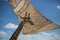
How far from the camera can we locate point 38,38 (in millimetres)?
5543

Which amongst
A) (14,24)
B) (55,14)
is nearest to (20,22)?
(14,24)

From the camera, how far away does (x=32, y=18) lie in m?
5.59

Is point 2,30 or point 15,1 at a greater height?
point 15,1

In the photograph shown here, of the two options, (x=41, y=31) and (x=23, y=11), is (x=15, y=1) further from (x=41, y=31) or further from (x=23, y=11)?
(x=41, y=31)

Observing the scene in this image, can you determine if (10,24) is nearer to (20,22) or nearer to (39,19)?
(20,22)

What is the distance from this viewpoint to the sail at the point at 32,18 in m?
5.55

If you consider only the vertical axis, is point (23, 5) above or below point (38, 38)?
above

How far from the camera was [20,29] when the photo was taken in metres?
5.47

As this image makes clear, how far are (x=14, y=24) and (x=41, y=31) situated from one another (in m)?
0.52

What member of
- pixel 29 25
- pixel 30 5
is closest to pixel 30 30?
pixel 29 25

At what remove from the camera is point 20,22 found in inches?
219

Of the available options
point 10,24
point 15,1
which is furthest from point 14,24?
point 15,1

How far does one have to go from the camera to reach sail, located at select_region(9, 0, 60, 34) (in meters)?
5.55

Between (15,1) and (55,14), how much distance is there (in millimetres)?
784
